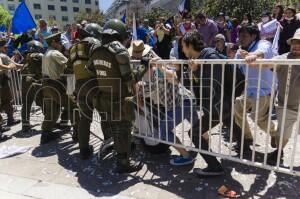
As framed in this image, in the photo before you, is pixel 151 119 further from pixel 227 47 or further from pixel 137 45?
pixel 227 47

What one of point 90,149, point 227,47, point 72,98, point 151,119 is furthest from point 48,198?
point 227,47

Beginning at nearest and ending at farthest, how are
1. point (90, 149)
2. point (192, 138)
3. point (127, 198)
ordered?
point (127, 198)
point (192, 138)
point (90, 149)

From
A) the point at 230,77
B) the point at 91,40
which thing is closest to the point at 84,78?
the point at 91,40

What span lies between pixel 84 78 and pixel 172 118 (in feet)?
4.58

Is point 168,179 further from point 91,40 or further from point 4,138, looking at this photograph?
point 4,138

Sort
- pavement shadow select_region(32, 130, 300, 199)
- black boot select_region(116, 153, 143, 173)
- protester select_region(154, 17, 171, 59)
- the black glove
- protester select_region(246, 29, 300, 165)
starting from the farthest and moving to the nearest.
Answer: protester select_region(154, 17, 171, 59) < black boot select_region(116, 153, 143, 173) < the black glove < pavement shadow select_region(32, 130, 300, 199) < protester select_region(246, 29, 300, 165)

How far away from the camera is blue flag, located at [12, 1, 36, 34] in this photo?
935 centimetres

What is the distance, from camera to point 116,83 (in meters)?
4.07

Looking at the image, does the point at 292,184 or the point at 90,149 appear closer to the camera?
the point at 292,184

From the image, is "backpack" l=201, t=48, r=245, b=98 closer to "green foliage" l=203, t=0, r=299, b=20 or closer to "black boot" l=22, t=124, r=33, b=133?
"black boot" l=22, t=124, r=33, b=133

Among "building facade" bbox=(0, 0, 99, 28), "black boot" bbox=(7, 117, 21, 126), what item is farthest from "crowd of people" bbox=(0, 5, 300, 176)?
"building facade" bbox=(0, 0, 99, 28)

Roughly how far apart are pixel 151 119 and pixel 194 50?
1.24m

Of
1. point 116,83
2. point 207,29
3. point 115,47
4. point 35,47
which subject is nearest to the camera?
point 115,47

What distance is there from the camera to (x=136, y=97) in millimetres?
4656
